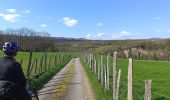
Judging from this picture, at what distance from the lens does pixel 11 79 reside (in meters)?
7.62

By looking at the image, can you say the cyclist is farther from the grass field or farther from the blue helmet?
the grass field

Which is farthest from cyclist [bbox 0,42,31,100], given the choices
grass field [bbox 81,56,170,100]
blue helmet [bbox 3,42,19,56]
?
grass field [bbox 81,56,170,100]

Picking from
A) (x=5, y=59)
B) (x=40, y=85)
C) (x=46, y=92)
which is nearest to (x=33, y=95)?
(x=5, y=59)

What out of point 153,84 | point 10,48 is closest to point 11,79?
point 10,48

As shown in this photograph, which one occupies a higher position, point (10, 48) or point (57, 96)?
point (10, 48)

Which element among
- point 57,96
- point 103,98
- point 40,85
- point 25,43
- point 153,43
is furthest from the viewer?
point 25,43

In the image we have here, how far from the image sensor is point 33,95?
7938 millimetres

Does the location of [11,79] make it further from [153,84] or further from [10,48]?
[153,84]

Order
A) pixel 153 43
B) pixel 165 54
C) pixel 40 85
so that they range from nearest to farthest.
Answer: pixel 40 85, pixel 165 54, pixel 153 43

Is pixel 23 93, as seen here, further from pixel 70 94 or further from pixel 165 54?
pixel 165 54

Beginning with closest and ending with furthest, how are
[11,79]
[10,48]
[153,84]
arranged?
1. [11,79]
2. [10,48]
3. [153,84]

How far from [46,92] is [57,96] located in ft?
5.86

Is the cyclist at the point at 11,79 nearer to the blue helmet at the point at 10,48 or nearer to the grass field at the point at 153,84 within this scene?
the blue helmet at the point at 10,48

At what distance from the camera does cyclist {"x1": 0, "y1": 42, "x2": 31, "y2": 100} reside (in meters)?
7.46
